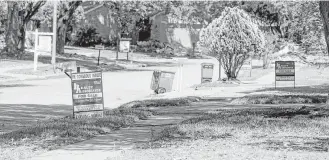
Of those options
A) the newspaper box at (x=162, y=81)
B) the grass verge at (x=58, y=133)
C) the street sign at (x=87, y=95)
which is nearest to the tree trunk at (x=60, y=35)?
the newspaper box at (x=162, y=81)

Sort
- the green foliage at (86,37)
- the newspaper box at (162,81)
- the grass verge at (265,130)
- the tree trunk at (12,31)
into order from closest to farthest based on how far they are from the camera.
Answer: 1. the grass verge at (265,130)
2. the newspaper box at (162,81)
3. the tree trunk at (12,31)
4. the green foliage at (86,37)

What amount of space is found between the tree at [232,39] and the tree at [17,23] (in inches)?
616

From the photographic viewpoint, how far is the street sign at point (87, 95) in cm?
1789

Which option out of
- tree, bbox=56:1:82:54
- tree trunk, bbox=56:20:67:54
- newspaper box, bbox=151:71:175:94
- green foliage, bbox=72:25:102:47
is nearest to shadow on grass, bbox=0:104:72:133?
newspaper box, bbox=151:71:175:94

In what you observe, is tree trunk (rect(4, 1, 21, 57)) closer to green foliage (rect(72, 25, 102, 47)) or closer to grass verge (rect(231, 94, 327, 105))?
green foliage (rect(72, 25, 102, 47))

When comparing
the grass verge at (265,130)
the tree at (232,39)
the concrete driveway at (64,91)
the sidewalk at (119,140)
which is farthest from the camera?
the tree at (232,39)

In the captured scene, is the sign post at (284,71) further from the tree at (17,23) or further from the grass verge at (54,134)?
the tree at (17,23)

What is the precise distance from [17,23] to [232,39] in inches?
739

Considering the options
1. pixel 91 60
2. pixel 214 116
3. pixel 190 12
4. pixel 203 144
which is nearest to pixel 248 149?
pixel 203 144

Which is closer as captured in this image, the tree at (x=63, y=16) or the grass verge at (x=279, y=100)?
the grass verge at (x=279, y=100)

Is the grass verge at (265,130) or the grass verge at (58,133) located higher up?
the grass verge at (265,130)

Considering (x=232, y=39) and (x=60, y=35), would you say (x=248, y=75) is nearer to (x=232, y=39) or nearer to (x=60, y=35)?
(x=232, y=39)

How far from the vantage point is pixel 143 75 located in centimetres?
4441

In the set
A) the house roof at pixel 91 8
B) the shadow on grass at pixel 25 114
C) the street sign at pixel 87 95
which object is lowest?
the shadow on grass at pixel 25 114
